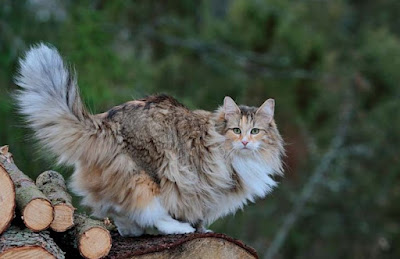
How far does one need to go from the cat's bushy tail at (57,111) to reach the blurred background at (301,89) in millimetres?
5514

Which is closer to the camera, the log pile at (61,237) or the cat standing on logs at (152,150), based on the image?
the log pile at (61,237)

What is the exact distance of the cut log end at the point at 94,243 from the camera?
3.24 metres

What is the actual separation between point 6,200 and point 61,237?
450mm

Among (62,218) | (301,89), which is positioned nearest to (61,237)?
(62,218)

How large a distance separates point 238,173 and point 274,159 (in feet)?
0.90

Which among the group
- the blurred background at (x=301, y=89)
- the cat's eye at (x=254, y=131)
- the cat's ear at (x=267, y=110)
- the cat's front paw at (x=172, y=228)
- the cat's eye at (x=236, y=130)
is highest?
the blurred background at (x=301, y=89)

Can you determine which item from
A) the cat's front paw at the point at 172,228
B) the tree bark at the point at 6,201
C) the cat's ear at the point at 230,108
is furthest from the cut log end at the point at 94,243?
the cat's ear at the point at 230,108

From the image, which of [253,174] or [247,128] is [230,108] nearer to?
[247,128]

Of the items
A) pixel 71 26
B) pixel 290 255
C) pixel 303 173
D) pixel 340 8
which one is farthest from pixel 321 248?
pixel 71 26

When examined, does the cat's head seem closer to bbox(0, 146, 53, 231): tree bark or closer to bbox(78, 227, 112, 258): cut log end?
bbox(78, 227, 112, 258): cut log end

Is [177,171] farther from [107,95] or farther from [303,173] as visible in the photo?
[303,173]

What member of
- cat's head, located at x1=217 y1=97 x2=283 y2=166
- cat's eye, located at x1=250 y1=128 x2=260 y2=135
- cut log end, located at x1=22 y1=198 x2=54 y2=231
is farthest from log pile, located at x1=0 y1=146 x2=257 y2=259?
cat's eye, located at x1=250 y1=128 x2=260 y2=135

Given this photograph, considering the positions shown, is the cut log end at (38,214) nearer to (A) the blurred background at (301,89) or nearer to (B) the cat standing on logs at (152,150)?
(B) the cat standing on logs at (152,150)

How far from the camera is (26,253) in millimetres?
2971
